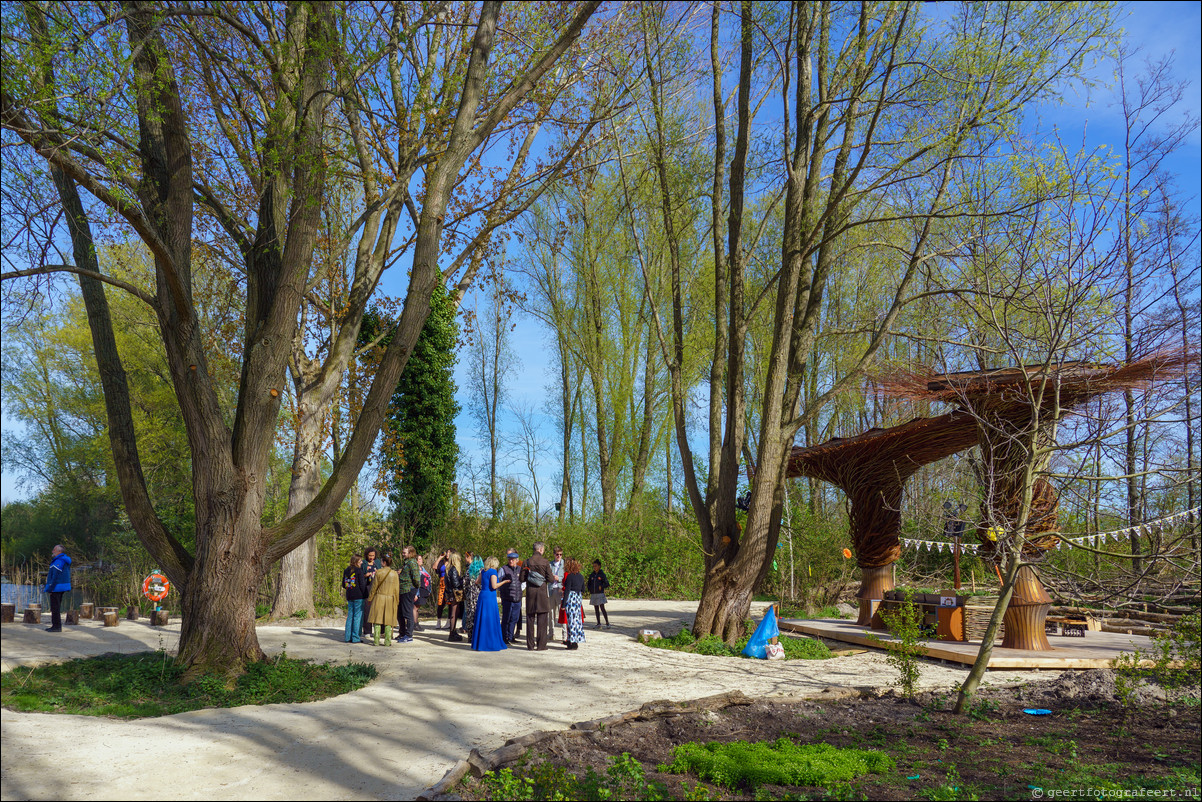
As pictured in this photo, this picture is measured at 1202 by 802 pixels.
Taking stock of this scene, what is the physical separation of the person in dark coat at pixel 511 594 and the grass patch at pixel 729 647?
94.1 inches

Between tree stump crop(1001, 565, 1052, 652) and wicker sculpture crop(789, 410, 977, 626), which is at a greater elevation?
wicker sculpture crop(789, 410, 977, 626)

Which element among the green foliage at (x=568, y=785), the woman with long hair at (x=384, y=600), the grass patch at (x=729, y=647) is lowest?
the grass patch at (x=729, y=647)

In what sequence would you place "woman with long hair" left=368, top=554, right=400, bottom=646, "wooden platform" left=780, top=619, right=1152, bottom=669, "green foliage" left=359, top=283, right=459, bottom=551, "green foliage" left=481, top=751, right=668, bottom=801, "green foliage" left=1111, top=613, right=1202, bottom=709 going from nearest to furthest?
"green foliage" left=481, top=751, right=668, bottom=801 < "green foliage" left=1111, top=613, right=1202, bottom=709 < "wooden platform" left=780, top=619, right=1152, bottom=669 < "woman with long hair" left=368, top=554, right=400, bottom=646 < "green foliage" left=359, top=283, right=459, bottom=551

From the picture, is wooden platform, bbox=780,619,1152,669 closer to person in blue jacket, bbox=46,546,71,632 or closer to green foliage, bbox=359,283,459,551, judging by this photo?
green foliage, bbox=359,283,459,551

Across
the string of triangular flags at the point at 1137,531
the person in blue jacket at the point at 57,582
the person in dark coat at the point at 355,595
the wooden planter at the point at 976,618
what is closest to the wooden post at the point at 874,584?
the wooden planter at the point at 976,618

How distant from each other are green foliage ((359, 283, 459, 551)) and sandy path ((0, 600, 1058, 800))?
622cm

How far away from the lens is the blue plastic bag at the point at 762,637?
11602 millimetres

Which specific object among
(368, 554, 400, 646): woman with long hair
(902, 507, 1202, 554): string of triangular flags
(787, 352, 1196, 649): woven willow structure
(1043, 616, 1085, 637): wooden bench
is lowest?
(1043, 616, 1085, 637): wooden bench

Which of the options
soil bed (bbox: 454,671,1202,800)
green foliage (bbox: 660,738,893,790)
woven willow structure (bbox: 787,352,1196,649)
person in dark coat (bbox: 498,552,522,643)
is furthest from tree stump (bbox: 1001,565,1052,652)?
person in dark coat (bbox: 498,552,522,643)

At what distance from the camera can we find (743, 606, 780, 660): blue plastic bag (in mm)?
11602

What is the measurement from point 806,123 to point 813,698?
9.02 metres

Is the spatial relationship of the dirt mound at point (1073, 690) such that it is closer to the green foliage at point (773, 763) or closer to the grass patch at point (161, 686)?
the green foliage at point (773, 763)

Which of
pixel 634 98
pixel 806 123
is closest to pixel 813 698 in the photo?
pixel 806 123

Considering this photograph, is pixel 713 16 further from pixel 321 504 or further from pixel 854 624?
pixel 854 624
